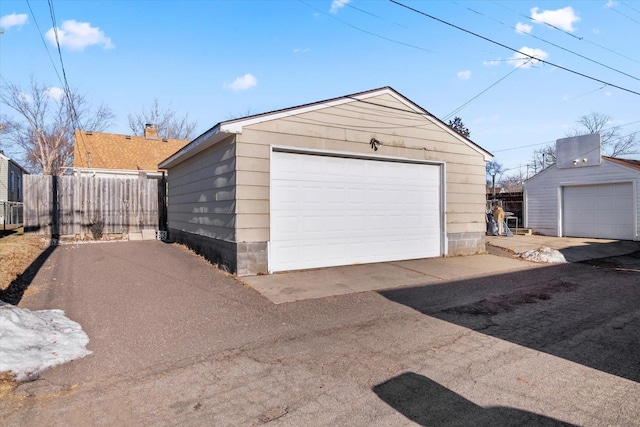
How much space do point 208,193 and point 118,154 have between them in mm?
13288

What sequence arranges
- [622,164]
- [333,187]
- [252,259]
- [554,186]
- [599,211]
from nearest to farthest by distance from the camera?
1. [252,259]
2. [333,187]
3. [622,164]
4. [599,211]
5. [554,186]

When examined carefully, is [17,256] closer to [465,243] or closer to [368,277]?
[368,277]

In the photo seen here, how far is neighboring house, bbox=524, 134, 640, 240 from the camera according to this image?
14617 mm

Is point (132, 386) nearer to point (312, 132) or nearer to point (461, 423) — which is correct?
point (461, 423)

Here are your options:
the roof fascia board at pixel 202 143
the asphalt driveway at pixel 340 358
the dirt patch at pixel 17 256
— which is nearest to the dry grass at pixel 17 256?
the dirt patch at pixel 17 256

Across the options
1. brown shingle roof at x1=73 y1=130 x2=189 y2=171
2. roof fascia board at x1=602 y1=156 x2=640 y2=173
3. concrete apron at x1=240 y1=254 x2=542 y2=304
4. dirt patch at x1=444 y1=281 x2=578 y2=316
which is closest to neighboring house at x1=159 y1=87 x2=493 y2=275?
concrete apron at x1=240 y1=254 x2=542 y2=304

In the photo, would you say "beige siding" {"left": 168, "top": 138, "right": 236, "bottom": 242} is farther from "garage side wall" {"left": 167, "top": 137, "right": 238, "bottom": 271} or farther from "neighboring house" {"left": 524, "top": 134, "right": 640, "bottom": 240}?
"neighboring house" {"left": 524, "top": 134, "right": 640, "bottom": 240}

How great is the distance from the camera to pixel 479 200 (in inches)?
443

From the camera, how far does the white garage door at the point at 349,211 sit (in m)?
8.05

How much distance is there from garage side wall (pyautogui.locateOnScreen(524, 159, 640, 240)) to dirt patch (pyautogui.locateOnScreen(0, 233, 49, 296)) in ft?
61.4

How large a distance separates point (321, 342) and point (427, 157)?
23.4 ft

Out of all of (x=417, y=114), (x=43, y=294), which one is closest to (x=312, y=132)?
(x=417, y=114)

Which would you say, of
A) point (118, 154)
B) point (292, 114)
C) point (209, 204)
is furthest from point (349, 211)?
point (118, 154)

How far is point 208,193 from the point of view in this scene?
9164 millimetres
